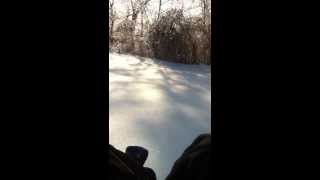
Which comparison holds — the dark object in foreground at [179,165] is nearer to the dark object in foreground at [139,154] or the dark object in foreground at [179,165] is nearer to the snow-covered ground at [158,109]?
the dark object in foreground at [139,154]

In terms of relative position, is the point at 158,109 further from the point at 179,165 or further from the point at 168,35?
the point at 168,35

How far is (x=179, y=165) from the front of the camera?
166 cm

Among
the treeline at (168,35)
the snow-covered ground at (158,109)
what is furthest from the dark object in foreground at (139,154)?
the treeline at (168,35)

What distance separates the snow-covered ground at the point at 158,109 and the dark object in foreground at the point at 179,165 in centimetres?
78

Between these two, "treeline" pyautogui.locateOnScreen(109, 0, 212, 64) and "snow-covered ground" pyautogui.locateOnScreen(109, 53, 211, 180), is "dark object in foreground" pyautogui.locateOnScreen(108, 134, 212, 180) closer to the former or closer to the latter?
"snow-covered ground" pyautogui.locateOnScreen(109, 53, 211, 180)

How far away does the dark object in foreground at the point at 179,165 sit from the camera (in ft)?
5.01

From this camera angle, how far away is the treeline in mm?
5707
